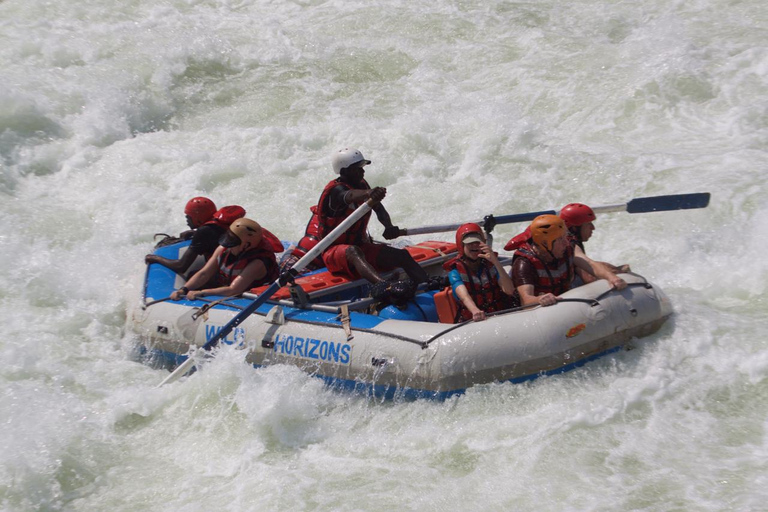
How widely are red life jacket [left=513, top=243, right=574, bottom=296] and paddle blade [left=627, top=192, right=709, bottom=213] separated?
3.49 ft

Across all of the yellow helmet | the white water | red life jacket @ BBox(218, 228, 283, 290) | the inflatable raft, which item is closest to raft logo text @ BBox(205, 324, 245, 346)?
the inflatable raft

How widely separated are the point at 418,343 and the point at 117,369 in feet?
9.17

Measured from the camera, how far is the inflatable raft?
5953 millimetres

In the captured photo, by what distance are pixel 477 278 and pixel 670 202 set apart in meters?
1.88

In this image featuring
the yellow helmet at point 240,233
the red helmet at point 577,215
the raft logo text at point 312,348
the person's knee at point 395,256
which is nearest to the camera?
the raft logo text at point 312,348

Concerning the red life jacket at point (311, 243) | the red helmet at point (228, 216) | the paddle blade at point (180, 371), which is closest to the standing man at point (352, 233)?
the red life jacket at point (311, 243)

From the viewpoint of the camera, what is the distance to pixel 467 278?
646 centimetres

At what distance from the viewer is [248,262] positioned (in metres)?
7.46

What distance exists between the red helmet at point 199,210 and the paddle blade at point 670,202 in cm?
375

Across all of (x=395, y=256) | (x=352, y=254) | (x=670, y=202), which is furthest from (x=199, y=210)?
(x=670, y=202)

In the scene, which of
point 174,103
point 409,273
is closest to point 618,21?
point 174,103

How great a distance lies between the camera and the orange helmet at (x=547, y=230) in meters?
6.18

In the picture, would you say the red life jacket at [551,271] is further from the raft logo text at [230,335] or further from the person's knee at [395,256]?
the raft logo text at [230,335]

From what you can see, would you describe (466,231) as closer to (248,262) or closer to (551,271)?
(551,271)
